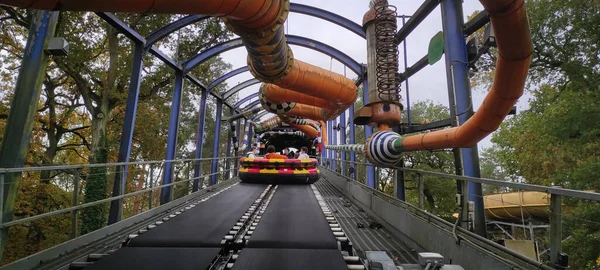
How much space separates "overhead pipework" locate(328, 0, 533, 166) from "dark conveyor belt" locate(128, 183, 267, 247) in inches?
139

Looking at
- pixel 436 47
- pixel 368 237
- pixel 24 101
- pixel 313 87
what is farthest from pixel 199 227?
pixel 436 47

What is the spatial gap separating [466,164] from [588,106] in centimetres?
983

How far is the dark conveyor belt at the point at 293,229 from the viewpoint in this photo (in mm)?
3623

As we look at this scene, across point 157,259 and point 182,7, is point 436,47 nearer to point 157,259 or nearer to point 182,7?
point 182,7

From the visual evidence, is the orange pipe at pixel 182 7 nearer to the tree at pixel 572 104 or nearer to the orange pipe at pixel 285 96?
the orange pipe at pixel 285 96

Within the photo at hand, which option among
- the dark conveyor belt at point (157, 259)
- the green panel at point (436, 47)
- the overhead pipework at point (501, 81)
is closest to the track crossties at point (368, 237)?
the overhead pipework at point (501, 81)

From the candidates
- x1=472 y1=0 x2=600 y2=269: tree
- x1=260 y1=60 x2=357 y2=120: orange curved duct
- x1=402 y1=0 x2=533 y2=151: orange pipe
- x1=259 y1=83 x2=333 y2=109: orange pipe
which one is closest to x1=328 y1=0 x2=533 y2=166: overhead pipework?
x1=402 y1=0 x2=533 y2=151: orange pipe

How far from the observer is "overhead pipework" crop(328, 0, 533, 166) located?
2.54m

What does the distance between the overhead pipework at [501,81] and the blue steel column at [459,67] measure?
0.61 metres

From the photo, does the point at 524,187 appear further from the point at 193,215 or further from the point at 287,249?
the point at 193,215

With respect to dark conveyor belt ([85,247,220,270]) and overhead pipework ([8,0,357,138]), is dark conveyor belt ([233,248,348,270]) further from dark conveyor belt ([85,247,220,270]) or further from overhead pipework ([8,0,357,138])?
overhead pipework ([8,0,357,138])

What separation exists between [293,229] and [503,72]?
320 cm

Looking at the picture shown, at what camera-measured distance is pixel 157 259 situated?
2.99 meters

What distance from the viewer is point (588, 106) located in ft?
36.1
